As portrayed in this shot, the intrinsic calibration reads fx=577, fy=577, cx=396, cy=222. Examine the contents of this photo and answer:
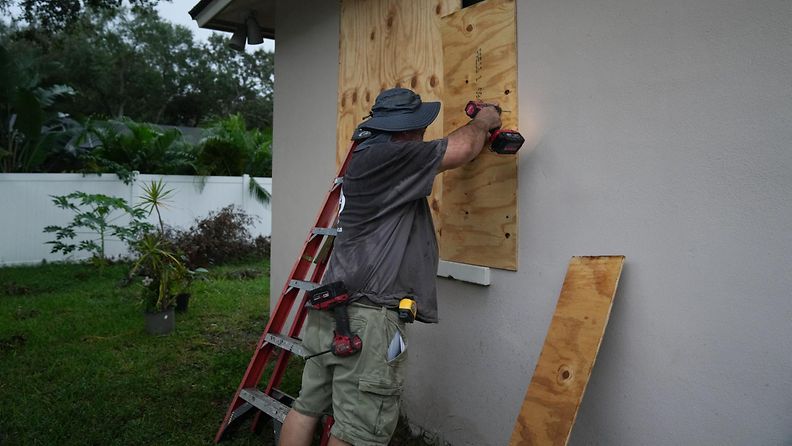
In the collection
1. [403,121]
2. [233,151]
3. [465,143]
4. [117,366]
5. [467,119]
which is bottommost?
[117,366]

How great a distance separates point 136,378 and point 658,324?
436 cm

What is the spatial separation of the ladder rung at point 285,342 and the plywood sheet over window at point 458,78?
3.57 ft

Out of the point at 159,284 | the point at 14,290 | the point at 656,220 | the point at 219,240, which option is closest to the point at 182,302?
the point at 159,284

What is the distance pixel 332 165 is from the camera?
501 cm

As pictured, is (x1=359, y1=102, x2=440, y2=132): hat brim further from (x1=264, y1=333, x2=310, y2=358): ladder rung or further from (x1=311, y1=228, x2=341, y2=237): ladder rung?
(x1=264, y1=333, x2=310, y2=358): ladder rung

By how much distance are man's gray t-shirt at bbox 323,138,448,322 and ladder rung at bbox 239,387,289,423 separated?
1.01m

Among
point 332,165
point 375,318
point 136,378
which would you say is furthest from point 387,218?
point 136,378

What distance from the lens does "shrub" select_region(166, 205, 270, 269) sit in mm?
11352

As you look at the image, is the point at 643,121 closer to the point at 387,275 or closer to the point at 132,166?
the point at 387,275

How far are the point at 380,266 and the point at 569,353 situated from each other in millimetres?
958

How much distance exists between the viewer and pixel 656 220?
8.39ft

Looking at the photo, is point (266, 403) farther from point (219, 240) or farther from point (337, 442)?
point (219, 240)

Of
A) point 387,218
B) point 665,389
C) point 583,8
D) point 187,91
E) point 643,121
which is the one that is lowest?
point 665,389

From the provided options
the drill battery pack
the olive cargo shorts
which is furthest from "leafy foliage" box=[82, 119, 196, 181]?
the olive cargo shorts
